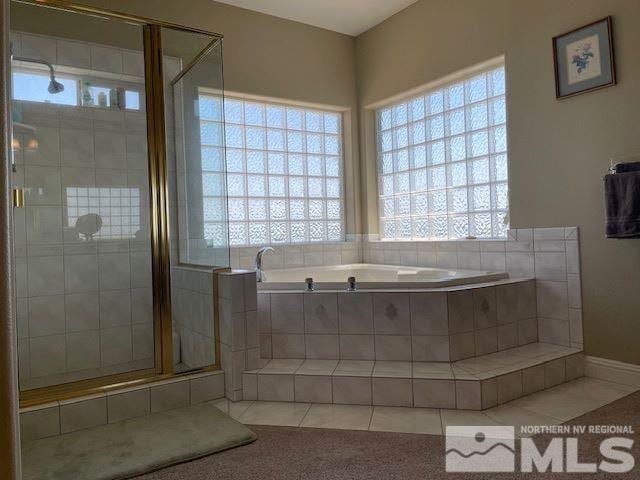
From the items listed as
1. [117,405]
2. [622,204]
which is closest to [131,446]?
[117,405]

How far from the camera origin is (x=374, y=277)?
12.8 ft

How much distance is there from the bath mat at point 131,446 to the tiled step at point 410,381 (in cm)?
35

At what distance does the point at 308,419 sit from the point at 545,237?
1857 mm

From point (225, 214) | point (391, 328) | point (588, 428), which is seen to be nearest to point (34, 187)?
point (225, 214)

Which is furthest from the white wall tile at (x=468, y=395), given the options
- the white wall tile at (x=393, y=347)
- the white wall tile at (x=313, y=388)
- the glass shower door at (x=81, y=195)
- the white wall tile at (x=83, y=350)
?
the white wall tile at (x=83, y=350)

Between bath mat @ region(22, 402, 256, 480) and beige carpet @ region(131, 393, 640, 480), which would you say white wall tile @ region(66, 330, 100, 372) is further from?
beige carpet @ region(131, 393, 640, 480)

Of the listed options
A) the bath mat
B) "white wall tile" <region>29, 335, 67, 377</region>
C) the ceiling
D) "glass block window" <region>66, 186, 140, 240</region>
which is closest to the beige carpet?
the bath mat

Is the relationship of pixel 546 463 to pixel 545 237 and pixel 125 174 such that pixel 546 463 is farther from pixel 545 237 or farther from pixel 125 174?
pixel 125 174

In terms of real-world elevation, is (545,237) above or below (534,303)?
above

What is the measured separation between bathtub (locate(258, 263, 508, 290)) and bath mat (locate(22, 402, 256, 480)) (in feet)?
3.03

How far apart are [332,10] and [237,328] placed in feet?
9.07

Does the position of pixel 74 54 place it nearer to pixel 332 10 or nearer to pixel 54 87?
pixel 54 87

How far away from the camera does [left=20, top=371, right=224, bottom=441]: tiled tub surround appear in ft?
6.82

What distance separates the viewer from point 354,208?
175 inches
